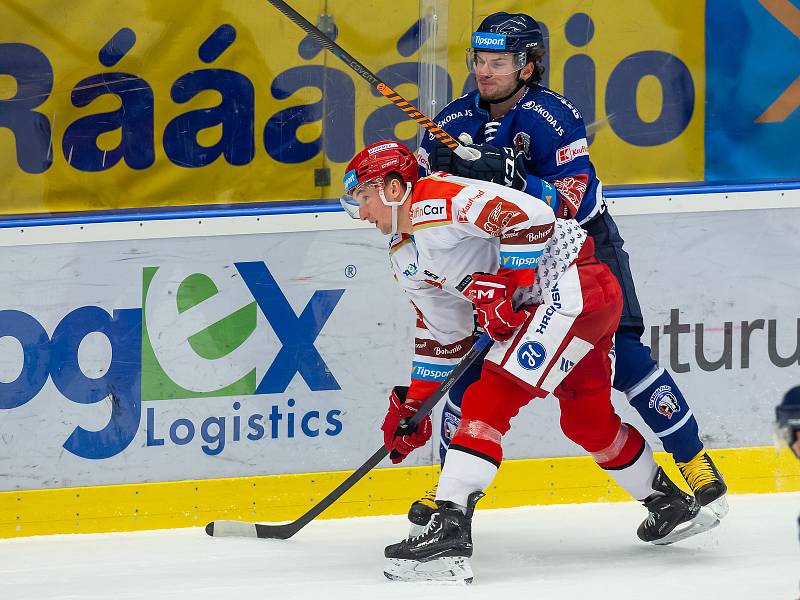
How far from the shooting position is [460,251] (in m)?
3.47

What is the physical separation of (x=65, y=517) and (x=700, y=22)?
99.3 inches

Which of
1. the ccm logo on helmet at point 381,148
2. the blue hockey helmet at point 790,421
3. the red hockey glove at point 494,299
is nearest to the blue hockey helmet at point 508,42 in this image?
the ccm logo on helmet at point 381,148

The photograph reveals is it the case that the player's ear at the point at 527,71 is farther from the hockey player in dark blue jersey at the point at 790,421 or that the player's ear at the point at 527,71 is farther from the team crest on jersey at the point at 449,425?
the hockey player in dark blue jersey at the point at 790,421

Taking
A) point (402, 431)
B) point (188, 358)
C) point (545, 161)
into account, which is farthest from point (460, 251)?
point (188, 358)

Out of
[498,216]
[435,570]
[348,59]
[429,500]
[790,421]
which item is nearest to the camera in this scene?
[790,421]

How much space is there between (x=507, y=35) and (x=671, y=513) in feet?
4.35

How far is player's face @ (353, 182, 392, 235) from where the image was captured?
3.47m

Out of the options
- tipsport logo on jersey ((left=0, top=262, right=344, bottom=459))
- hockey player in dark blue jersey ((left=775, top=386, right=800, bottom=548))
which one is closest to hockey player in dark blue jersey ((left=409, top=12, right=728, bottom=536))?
tipsport logo on jersey ((left=0, top=262, right=344, bottom=459))

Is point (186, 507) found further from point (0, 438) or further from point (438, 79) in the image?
point (438, 79)

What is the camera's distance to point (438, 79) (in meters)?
4.42

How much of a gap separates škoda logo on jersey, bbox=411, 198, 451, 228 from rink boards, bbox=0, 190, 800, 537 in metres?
0.90

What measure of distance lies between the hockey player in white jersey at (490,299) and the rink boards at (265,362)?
0.62m

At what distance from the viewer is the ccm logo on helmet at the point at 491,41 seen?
3.69 meters

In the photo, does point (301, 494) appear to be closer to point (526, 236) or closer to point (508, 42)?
point (526, 236)
